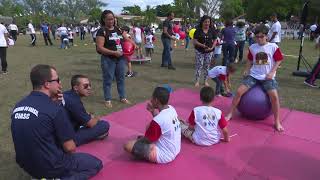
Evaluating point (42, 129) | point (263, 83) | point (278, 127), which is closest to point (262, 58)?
point (263, 83)

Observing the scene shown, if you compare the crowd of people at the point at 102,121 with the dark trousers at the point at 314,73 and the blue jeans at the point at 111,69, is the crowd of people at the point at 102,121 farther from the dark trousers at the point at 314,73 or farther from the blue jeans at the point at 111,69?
the dark trousers at the point at 314,73

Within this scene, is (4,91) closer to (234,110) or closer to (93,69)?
(93,69)

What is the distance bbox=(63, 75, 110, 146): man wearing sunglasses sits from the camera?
4.36 m

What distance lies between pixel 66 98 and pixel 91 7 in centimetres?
10454

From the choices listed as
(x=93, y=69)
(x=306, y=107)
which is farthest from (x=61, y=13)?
(x=306, y=107)

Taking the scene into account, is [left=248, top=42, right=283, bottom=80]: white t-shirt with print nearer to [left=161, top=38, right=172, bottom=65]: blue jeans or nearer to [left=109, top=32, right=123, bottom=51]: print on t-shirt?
[left=109, top=32, right=123, bottom=51]: print on t-shirt

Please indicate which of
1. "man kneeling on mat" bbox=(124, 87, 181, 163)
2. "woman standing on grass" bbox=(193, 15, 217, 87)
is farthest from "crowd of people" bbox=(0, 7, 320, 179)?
"woman standing on grass" bbox=(193, 15, 217, 87)

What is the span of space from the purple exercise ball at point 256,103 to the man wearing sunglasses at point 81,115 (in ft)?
8.10

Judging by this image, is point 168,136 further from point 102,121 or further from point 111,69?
point 111,69

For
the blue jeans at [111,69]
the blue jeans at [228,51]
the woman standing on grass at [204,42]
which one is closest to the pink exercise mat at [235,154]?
the blue jeans at [111,69]

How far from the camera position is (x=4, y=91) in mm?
8523

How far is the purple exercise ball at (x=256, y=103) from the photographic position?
562cm

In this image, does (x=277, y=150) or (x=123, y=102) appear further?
(x=123, y=102)

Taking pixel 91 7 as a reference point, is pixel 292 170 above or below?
below
